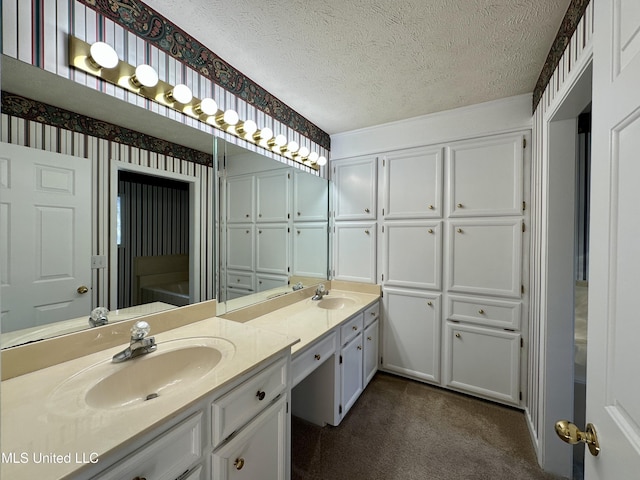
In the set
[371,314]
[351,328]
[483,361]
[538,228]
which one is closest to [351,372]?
[351,328]

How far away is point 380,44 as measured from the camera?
139cm

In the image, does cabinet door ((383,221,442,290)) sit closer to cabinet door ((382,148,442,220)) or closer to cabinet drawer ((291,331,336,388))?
cabinet door ((382,148,442,220))

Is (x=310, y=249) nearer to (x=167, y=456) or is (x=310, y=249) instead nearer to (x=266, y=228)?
(x=266, y=228)

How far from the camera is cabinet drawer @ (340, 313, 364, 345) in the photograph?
1.78 meters

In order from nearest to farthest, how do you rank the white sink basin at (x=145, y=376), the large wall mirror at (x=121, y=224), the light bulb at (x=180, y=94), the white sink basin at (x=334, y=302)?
the white sink basin at (x=145, y=376) → the large wall mirror at (x=121, y=224) → the light bulb at (x=180, y=94) → the white sink basin at (x=334, y=302)

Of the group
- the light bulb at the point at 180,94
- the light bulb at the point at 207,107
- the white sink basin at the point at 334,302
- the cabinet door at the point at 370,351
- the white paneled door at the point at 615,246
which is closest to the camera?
the white paneled door at the point at 615,246

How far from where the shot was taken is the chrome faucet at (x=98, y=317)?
42.3 inches

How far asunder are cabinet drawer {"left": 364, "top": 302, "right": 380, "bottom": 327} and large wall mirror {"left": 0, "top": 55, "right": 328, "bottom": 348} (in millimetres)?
801

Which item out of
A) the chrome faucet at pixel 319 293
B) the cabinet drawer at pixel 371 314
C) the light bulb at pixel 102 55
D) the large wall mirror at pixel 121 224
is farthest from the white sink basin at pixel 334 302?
the light bulb at pixel 102 55

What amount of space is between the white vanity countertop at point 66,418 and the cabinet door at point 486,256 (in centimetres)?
172

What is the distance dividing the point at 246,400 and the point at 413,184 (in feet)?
6.45

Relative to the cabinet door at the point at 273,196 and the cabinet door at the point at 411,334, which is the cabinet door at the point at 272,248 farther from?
the cabinet door at the point at 411,334

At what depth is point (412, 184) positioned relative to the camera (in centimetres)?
225

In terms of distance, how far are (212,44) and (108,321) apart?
4.75ft
